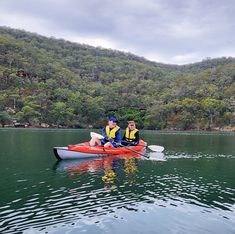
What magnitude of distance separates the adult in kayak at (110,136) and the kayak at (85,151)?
1.36 ft

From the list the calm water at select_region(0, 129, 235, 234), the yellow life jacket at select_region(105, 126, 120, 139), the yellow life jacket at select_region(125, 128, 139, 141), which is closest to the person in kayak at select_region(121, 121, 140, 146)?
the yellow life jacket at select_region(125, 128, 139, 141)

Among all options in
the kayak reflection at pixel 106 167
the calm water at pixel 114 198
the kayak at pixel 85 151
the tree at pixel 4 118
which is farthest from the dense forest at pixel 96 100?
the calm water at pixel 114 198

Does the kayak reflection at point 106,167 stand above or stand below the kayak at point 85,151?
below

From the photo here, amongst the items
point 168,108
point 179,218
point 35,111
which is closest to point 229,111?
point 168,108

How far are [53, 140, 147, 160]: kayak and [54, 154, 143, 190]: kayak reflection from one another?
395 mm

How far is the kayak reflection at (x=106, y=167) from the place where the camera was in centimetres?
1551

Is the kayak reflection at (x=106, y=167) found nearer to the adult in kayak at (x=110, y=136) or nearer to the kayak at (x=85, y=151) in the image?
the kayak at (x=85, y=151)

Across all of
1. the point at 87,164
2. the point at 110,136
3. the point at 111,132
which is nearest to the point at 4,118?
the point at 110,136

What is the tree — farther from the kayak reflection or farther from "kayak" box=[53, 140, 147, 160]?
the kayak reflection

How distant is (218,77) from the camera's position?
406ft

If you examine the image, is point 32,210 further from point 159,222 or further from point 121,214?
point 159,222

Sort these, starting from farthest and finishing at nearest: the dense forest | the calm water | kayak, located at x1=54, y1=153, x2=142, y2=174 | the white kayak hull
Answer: the dense forest
the white kayak hull
kayak, located at x1=54, y1=153, x2=142, y2=174
the calm water

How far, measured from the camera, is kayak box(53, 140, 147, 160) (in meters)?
20.7

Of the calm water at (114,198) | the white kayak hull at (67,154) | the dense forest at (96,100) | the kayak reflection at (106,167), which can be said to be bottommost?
the calm water at (114,198)
